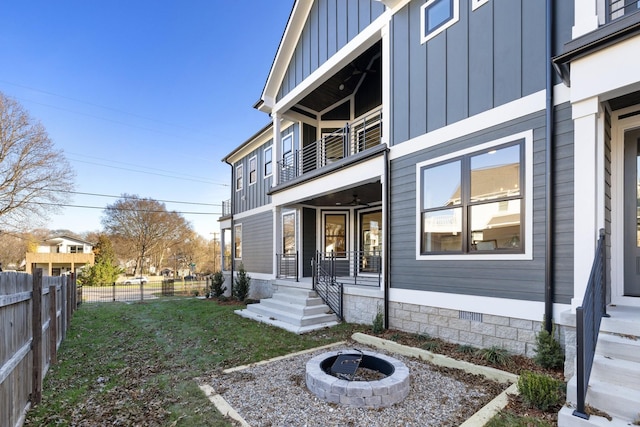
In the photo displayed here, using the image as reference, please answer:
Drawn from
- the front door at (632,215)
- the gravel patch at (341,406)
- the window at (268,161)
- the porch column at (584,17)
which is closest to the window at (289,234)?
the window at (268,161)

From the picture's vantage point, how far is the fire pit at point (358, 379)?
3.57 meters

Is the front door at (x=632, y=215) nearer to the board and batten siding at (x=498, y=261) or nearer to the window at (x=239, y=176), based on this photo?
the board and batten siding at (x=498, y=261)

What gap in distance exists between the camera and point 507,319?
15.8 feet

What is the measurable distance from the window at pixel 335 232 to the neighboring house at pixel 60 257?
24885 millimetres

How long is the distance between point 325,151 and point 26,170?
24.6m

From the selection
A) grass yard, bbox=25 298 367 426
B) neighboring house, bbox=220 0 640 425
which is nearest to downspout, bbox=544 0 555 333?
neighboring house, bbox=220 0 640 425

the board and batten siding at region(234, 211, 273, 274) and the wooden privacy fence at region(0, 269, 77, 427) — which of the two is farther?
the board and batten siding at region(234, 211, 273, 274)

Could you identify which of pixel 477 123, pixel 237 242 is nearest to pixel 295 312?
pixel 477 123

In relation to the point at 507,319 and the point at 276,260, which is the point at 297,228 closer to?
the point at 276,260

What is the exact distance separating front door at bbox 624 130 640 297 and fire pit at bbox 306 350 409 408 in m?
3.37

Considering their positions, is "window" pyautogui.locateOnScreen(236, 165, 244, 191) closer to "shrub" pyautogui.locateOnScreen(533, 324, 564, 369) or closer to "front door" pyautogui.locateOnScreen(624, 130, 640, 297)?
"shrub" pyautogui.locateOnScreen(533, 324, 564, 369)

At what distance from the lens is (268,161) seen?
13.5 meters

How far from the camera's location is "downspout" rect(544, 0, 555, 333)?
434 centimetres

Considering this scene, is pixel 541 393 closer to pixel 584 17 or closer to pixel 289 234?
pixel 584 17
